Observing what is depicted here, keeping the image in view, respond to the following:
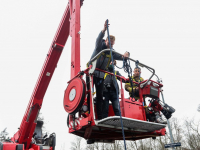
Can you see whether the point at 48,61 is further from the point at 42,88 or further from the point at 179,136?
the point at 179,136

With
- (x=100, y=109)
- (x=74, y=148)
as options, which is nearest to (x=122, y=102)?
(x=100, y=109)

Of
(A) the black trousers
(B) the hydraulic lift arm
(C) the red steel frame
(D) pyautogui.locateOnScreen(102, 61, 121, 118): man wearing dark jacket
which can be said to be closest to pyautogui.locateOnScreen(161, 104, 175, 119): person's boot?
(C) the red steel frame

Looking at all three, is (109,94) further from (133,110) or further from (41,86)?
(41,86)

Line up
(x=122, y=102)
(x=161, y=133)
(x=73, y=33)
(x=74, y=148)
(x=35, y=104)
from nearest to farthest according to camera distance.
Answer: (x=122, y=102) → (x=161, y=133) → (x=73, y=33) → (x=35, y=104) → (x=74, y=148)

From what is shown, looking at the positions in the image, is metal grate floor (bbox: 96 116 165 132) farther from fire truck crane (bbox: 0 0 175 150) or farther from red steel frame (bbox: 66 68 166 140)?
red steel frame (bbox: 66 68 166 140)

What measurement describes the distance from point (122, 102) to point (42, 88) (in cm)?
418

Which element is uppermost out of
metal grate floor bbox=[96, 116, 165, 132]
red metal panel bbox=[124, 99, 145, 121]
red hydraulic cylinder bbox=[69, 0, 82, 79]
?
red hydraulic cylinder bbox=[69, 0, 82, 79]

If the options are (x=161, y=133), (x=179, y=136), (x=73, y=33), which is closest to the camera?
(x=161, y=133)

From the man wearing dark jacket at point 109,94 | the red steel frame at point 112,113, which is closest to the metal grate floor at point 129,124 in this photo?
the red steel frame at point 112,113

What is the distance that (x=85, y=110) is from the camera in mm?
4109

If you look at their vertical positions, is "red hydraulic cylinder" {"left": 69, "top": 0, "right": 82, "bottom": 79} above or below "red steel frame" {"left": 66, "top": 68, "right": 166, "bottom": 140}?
above

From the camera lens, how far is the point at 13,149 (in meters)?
6.30

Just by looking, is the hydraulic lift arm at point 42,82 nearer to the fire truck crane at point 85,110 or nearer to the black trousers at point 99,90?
the fire truck crane at point 85,110

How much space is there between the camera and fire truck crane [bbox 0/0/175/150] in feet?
12.7
